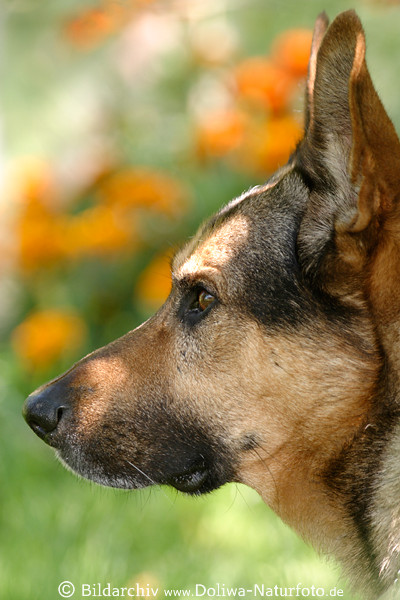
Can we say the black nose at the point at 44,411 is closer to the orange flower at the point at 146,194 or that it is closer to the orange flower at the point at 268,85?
the orange flower at the point at 146,194

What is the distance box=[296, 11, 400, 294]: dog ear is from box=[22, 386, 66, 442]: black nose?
1.27 meters

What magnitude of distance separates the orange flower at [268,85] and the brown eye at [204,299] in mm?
4074

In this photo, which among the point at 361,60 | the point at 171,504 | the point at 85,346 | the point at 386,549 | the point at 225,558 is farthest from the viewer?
the point at 85,346

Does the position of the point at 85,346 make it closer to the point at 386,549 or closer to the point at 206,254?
the point at 206,254

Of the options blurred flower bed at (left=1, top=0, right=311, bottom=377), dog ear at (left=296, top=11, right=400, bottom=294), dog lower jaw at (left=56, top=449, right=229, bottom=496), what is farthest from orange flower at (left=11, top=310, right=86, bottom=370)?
dog ear at (left=296, top=11, right=400, bottom=294)

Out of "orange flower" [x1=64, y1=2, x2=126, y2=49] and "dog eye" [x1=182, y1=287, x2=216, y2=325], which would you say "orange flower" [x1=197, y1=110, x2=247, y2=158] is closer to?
"orange flower" [x1=64, y1=2, x2=126, y2=49]

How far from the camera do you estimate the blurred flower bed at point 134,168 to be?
688cm

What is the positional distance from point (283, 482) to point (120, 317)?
357 cm

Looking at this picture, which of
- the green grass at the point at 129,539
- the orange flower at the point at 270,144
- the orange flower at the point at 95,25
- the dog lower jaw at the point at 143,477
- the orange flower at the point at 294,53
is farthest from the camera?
the orange flower at the point at 95,25

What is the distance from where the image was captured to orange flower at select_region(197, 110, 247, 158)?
725 centimetres

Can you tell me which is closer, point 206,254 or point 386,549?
point 386,549

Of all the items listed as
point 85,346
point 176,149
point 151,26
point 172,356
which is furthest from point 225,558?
point 151,26

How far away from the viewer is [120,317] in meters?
7.04

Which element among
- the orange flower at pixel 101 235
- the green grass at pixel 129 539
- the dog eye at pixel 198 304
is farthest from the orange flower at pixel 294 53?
the dog eye at pixel 198 304
